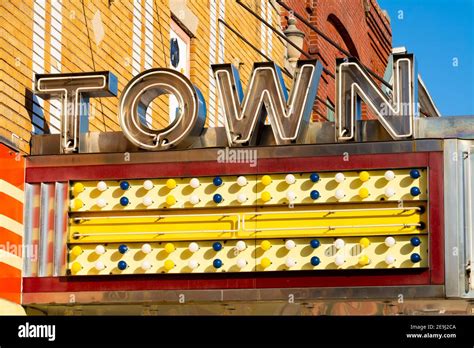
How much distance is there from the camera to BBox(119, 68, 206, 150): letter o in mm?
14219

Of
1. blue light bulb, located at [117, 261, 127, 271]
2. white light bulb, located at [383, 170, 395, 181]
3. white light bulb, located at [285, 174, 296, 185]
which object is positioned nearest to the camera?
white light bulb, located at [383, 170, 395, 181]

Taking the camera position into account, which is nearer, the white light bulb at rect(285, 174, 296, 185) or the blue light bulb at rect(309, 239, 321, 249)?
the blue light bulb at rect(309, 239, 321, 249)

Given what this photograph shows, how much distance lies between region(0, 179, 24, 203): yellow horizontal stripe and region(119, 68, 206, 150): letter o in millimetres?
1373

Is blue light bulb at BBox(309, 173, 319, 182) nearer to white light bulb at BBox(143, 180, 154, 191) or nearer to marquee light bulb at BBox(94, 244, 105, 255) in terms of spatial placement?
white light bulb at BBox(143, 180, 154, 191)

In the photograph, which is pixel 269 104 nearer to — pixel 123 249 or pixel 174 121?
pixel 174 121

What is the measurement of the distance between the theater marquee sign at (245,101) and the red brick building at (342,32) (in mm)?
9085

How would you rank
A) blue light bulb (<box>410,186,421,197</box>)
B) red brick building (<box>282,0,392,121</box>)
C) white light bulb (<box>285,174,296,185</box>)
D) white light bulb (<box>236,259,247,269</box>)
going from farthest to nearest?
red brick building (<box>282,0,392,121</box>), white light bulb (<box>285,174,296,185</box>), white light bulb (<box>236,259,247,269</box>), blue light bulb (<box>410,186,421,197</box>)

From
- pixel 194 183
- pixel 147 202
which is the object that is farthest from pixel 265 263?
pixel 147 202

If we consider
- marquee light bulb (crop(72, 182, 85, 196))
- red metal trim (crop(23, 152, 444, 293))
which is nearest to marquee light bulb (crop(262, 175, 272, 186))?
red metal trim (crop(23, 152, 444, 293))

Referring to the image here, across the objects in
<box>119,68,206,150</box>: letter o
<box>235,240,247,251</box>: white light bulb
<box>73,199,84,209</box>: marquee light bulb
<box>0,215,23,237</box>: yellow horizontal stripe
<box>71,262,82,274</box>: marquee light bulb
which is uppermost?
<box>119,68,206,150</box>: letter o

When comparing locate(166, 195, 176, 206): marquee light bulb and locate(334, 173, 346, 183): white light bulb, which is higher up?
locate(334, 173, 346, 183): white light bulb

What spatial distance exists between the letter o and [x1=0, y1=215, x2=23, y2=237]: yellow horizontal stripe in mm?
1569

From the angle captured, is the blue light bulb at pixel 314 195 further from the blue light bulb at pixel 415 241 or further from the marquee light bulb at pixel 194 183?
the marquee light bulb at pixel 194 183
